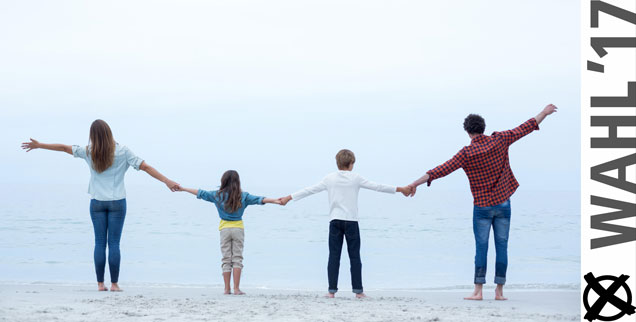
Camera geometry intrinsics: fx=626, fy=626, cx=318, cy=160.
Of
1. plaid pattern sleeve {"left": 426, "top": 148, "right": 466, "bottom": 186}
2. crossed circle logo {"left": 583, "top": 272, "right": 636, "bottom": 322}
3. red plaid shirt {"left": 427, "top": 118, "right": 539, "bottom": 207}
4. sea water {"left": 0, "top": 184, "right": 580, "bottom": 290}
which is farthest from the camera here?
sea water {"left": 0, "top": 184, "right": 580, "bottom": 290}

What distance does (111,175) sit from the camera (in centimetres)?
620

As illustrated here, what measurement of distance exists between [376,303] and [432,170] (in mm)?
1379

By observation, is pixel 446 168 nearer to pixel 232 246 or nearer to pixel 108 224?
pixel 232 246

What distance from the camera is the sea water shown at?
10.3 meters

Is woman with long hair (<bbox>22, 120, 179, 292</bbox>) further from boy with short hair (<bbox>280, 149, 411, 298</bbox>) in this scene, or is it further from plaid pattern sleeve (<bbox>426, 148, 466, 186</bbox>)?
plaid pattern sleeve (<bbox>426, 148, 466, 186</bbox>)

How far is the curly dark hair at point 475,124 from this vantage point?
5.89m

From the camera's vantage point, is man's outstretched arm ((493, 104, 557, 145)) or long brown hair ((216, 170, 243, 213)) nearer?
man's outstretched arm ((493, 104, 557, 145))

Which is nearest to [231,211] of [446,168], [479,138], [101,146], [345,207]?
[345,207]

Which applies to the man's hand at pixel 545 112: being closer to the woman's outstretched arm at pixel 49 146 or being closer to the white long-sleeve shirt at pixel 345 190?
the white long-sleeve shirt at pixel 345 190

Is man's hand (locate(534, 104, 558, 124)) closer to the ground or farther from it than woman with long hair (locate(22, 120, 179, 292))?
farther from it

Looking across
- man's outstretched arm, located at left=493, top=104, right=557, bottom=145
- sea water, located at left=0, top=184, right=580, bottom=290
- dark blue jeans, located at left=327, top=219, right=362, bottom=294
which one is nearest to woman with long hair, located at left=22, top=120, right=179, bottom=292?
dark blue jeans, located at left=327, top=219, right=362, bottom=294

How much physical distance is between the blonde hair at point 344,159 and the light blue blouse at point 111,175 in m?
2.00

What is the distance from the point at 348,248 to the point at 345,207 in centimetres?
41

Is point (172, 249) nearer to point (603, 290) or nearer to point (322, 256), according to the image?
point (322, 256)
